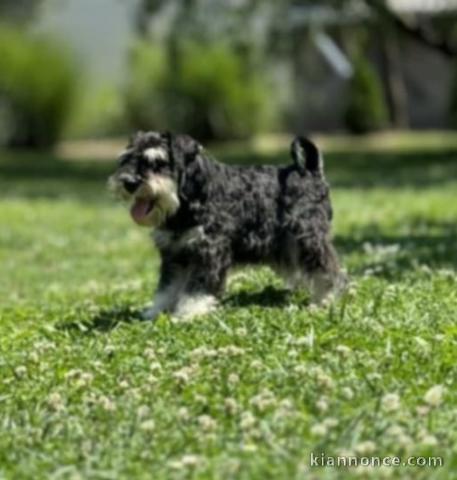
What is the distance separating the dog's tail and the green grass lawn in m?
0.82

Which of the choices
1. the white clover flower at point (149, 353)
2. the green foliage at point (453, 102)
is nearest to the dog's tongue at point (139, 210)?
the white clover flower at point (149, 353)

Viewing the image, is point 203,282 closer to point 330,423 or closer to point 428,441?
point 330,423

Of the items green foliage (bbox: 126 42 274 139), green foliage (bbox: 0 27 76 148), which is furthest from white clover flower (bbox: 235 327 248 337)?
green foliage (bbox: 126 42 274 139)

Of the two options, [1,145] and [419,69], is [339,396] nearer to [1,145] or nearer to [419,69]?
[1,145]

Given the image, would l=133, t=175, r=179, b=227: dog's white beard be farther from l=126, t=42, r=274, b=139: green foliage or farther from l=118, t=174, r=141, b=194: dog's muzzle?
l=126, t=42, r=274, b=139: green foliage

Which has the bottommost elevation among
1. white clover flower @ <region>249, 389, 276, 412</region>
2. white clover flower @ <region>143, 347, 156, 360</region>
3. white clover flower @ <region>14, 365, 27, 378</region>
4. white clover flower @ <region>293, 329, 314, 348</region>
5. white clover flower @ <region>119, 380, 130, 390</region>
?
white clover flower @ <region>14, 365, 27, 378</region>

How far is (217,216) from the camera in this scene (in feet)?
26.2

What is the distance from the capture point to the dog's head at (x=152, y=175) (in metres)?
7.56

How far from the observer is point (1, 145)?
36781mm

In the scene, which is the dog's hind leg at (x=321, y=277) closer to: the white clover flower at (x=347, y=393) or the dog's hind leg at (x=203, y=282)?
the dog's hind leg at (x=203, y=282)

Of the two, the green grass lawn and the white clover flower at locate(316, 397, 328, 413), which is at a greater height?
the white clover flower at locate(316, 397, 328, 413)

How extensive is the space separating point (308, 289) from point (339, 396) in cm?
255

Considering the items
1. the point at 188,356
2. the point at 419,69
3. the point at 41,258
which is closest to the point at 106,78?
the point at 419,69

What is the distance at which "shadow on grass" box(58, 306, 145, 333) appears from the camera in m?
7.92
